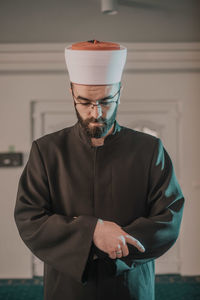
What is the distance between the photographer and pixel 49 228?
148 cm

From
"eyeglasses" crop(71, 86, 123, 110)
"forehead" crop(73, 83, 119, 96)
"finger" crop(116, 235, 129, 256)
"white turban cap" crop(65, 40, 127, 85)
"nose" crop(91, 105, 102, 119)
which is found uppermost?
"white turban cap" crop(65, 40, 127, 85)

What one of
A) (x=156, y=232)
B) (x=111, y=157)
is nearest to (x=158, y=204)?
(x=156, y=232)

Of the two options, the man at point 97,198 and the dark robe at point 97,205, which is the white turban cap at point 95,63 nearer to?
the man at point 97,198

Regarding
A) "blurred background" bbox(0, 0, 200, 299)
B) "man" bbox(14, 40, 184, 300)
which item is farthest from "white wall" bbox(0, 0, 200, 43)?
"man" bbox(14, 40, 184, 300)

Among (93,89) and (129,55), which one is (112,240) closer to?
(93,89)

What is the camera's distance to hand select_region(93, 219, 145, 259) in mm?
1359

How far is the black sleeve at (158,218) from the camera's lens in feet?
4.80

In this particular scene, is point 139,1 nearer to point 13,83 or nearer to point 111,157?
point 13,83

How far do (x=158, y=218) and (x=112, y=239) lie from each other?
22cm

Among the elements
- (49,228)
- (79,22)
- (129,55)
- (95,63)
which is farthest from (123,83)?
(49,228)

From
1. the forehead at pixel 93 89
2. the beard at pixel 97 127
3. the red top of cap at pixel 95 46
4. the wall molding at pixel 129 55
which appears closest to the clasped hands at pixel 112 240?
the beard at pixel 97 127

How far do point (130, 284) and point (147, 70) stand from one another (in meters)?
2.72

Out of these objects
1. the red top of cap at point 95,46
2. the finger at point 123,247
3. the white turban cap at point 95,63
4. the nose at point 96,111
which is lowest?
the finger at point 123,247

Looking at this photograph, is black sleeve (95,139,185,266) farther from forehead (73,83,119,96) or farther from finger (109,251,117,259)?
forehead (73,83,119,96)
